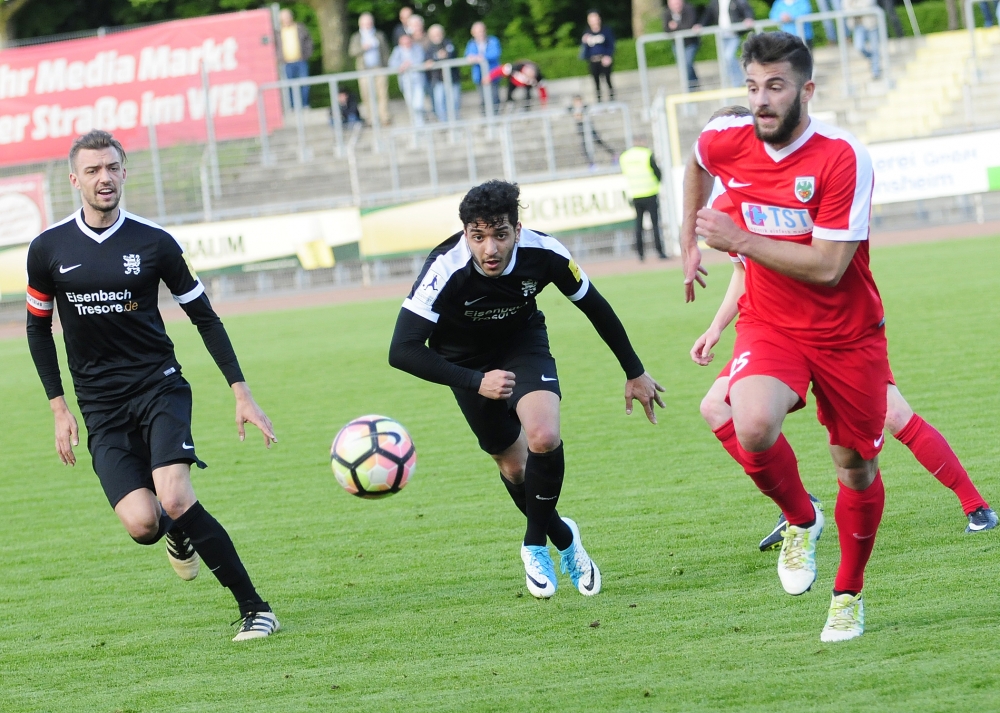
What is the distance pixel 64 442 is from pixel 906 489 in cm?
407

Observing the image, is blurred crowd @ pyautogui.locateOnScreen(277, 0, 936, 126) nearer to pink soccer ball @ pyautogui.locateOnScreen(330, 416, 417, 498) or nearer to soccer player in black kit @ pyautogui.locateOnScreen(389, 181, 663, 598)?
→ soccer player in black kit @ pyautogui.locateOnScreen(389, 181, 663, 598)

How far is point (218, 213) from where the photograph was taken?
2436cm

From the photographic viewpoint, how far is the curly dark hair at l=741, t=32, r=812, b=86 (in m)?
4.23

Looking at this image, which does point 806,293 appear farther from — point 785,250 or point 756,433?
point 756,433

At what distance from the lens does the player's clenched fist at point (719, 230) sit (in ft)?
13.5

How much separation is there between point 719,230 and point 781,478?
1.10 meters

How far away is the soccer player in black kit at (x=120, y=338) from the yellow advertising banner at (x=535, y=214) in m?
16.8

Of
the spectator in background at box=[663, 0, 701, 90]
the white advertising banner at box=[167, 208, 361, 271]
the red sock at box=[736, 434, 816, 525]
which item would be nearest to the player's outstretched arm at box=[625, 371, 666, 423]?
the red sock at box=[736, 434, 816, 525]

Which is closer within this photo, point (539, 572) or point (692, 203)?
point (692, 203)

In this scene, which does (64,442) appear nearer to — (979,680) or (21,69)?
(979,680)

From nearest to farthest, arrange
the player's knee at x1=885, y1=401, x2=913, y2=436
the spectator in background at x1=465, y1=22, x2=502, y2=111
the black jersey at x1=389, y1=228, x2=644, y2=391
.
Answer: the black jersey at x1=389, y1=228, x2=644, y2=391 → the player's knee at x1=885, y1=401, x2=913, y2=436 → the spectator in background at x1=465, y1=22, x2=502, y2=111

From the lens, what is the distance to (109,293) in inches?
217

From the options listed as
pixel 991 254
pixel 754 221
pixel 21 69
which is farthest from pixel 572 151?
pixel 754 221

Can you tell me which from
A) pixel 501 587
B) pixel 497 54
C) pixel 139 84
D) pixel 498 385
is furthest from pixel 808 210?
pixel 139 84
